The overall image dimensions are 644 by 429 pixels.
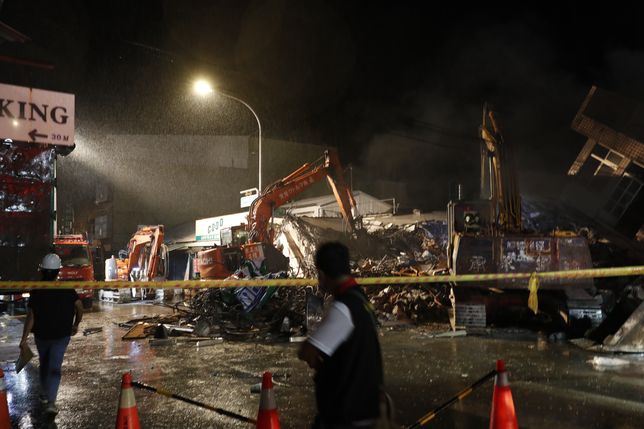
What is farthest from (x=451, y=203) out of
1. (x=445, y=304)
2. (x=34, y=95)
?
(x=34, y=95)

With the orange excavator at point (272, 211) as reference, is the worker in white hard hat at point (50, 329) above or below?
below

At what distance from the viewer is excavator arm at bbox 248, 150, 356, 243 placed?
1725 centimetres

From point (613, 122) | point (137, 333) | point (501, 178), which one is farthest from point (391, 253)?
point (137, 333)

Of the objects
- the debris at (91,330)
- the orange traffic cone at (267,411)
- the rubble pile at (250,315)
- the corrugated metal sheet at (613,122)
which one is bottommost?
the debris at (91,330)

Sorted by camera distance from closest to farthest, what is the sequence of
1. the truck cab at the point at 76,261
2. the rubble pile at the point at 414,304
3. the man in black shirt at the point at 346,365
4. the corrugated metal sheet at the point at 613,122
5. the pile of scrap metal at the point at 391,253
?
1. the man in black shirt at the point at 346,365
2. the rubble pile at the point at 414,304
3. the pile of scrap metal at the point at 391,253
4. the truck cab at the point at 76,261
5. the corrugated metal sheet at the point at 613,122

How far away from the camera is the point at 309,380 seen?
7.10 m

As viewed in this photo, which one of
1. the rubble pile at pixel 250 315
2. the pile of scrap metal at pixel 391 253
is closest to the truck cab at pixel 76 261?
the rubble pile at pixel 250 315

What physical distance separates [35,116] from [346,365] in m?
11.9

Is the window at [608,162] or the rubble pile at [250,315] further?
the window at [608,162]

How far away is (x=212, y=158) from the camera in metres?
46.2

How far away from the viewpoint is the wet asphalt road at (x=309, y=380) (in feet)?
17.8

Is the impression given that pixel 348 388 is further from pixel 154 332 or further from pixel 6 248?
pixel 6 248

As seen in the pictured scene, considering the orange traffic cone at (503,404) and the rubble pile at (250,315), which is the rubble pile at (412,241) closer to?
the rubble pile at (250,315)

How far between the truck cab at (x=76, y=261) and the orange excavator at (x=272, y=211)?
3.87 m
